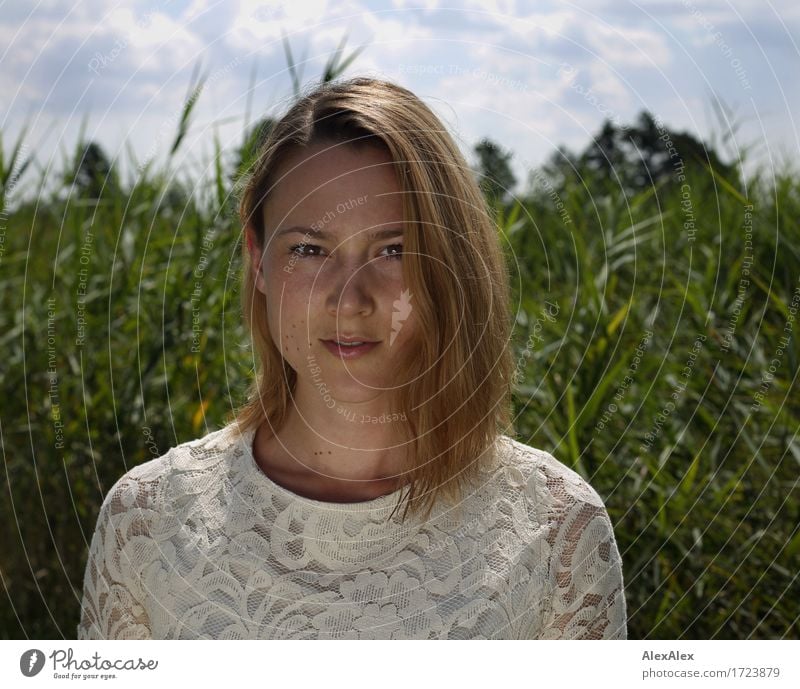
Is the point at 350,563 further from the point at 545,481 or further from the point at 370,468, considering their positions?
the point at 545,481

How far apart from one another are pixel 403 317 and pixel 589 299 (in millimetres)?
1263

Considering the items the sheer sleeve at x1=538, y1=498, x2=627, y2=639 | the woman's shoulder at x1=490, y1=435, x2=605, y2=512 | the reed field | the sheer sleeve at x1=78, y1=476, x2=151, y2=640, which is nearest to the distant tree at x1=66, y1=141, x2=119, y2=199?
the reed field

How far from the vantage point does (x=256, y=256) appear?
1670 mm

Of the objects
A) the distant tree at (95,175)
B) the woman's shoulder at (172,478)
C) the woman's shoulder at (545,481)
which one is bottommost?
the woman's shoulder at (172,478)

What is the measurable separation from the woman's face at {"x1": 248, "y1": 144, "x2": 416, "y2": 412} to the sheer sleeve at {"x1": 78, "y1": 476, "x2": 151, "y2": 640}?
368 millimetres

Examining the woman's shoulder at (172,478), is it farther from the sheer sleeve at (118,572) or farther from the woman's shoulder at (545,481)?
the woman's shoulder at (545,481)

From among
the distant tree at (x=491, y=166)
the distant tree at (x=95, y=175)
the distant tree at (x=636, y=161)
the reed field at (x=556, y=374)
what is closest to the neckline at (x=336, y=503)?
the distant tree at (x=491, y=166)

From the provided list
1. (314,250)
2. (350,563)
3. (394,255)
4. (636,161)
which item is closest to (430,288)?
(394,255)

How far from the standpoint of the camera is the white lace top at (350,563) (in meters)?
1.54

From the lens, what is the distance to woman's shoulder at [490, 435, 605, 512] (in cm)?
162

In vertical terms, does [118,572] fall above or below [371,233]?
below

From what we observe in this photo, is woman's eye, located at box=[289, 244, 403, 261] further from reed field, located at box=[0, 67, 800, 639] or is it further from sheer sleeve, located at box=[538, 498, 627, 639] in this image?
reed field, located at box=[0, 67, 800, 639]

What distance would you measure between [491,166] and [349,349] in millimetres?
681
